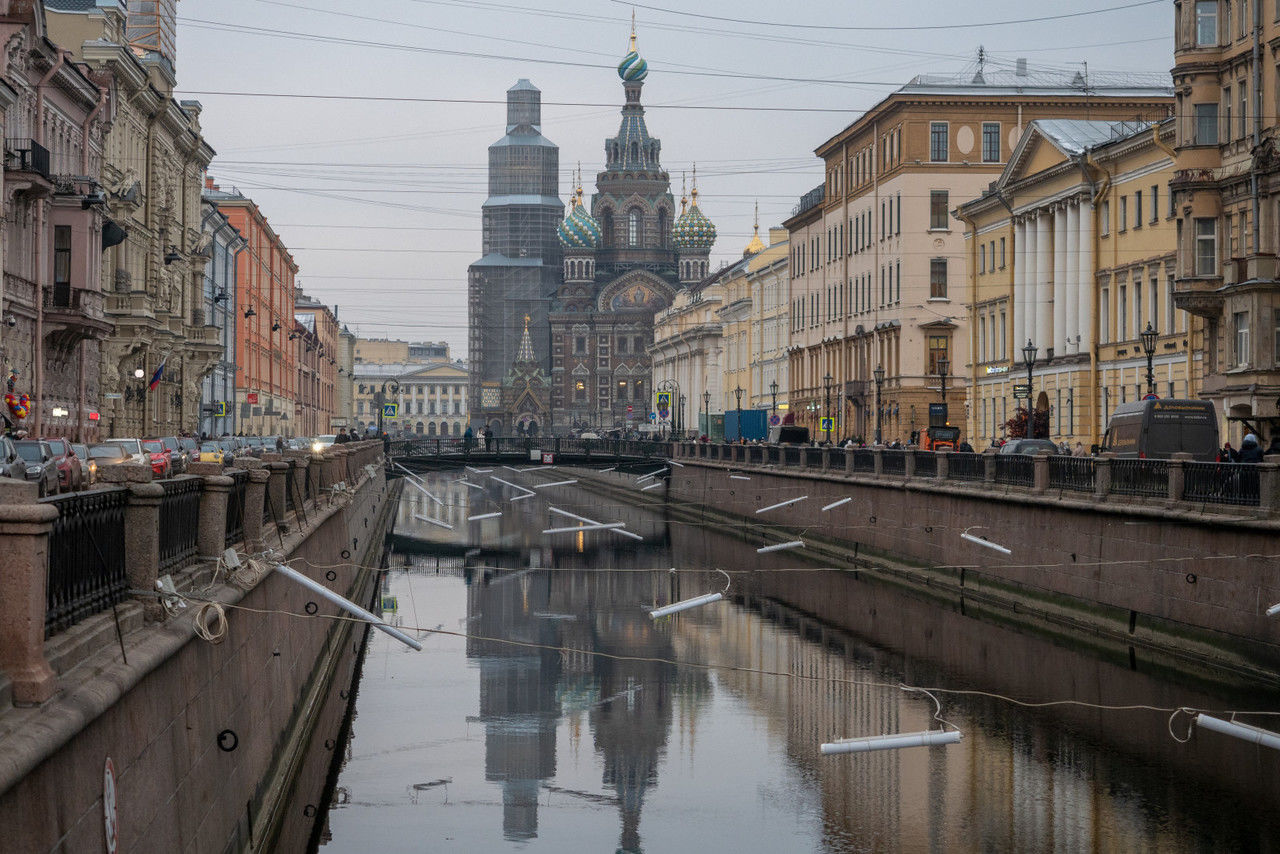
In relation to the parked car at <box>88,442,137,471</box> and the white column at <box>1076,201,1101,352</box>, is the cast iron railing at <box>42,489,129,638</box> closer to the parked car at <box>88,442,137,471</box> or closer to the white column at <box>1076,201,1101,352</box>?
the parked car at <box>88,442,137,471</box>

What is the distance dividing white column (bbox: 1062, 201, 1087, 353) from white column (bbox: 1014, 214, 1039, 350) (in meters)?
3.22

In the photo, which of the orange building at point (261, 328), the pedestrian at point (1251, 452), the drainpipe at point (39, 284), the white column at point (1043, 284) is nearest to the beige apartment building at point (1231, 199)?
the pedestrian at point (1251, 452)

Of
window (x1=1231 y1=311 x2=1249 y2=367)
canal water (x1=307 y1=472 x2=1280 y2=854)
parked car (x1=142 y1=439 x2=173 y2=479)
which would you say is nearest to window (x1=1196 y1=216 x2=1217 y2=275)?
window (x1=1231 y1=311 x2=1249 y2=367)

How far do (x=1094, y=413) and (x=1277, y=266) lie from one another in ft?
59.1

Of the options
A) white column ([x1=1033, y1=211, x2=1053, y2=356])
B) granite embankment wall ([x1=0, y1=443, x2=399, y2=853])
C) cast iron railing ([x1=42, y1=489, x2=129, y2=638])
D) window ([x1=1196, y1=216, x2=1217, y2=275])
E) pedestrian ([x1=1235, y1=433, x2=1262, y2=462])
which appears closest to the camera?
granite embankment wall ([x1=0, y1=443, x2=399, y2=853])

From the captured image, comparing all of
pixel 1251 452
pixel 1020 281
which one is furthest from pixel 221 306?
pixel 1251 452

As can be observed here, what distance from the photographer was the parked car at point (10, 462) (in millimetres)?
22531

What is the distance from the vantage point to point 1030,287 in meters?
67.8

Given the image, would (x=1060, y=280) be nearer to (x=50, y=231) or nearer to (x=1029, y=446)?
(x=1029, y=446)

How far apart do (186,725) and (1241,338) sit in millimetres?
37419

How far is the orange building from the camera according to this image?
327 feet

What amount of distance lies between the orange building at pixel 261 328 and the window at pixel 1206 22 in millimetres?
53227

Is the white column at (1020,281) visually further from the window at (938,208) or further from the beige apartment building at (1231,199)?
the beige apartment building at (1231,199)

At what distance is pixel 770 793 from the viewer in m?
22.3
